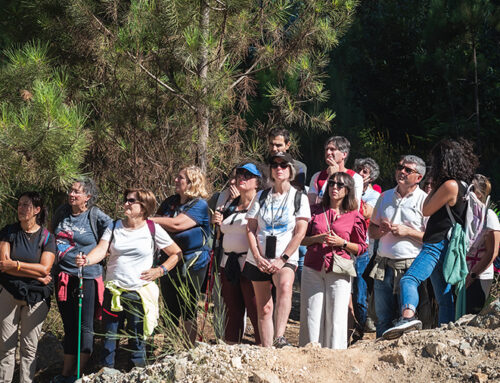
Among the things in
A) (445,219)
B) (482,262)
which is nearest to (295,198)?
(445,219)

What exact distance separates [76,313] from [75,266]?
1.23ft

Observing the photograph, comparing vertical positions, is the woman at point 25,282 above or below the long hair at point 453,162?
below

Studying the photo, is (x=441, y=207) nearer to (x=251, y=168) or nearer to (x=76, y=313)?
(x=251, y=168)

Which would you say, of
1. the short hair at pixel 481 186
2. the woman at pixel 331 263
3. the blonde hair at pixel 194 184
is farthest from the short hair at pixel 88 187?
the short hair at pixel 481 186

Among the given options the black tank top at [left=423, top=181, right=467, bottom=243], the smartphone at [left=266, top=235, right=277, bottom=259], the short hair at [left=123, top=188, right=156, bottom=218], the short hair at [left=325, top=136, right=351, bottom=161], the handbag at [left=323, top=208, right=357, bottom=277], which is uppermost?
the short hair at [left=325, top=136, right=351, bottom=161]

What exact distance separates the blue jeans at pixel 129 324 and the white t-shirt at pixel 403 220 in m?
1.84

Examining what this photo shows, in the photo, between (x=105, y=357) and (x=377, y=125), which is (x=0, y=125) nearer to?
(x=105, y=357)

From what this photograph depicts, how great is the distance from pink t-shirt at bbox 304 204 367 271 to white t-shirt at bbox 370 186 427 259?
180 mm

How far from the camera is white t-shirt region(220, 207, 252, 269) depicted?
5.62 metres

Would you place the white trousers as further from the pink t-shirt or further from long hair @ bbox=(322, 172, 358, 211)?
long hair @ bbox=(322, 172, 358, 211)

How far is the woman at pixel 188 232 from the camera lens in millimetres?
5785

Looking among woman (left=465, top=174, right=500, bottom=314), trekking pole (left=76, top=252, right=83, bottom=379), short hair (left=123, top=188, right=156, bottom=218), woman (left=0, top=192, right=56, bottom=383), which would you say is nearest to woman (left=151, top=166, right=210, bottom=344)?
short hair (left=123, top=188, right=156, bottom=218)

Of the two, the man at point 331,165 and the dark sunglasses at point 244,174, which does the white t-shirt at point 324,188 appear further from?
the dark sunglasses at point 244,174

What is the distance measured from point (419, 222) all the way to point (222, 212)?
1494 millimetres
